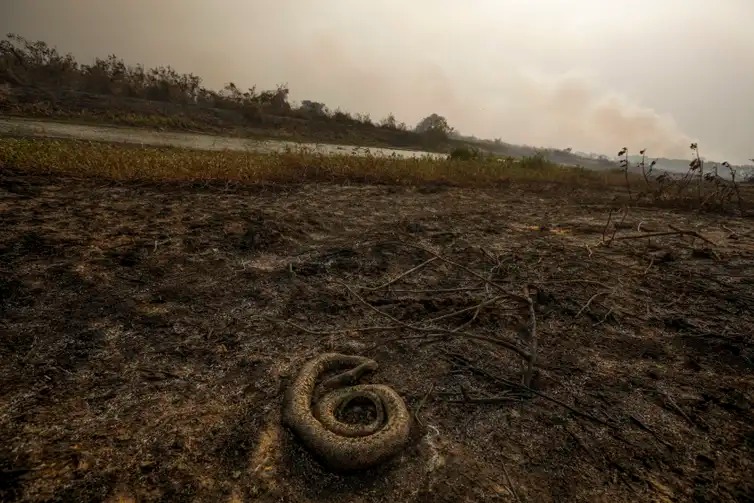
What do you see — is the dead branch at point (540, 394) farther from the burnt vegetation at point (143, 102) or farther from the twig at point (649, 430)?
the burnt vegetation at point (143, 102)

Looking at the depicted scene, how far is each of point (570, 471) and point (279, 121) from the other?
28572 mm

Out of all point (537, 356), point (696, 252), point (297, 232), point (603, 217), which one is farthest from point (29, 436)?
point (603, 217)

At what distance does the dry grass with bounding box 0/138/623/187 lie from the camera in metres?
6.66

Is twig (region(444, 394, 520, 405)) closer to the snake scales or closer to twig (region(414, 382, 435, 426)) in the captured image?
twig (region(414, 382, 435, 426))

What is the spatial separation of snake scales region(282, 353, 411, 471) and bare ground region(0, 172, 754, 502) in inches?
2.9

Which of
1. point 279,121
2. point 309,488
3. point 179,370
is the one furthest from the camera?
point 279,121

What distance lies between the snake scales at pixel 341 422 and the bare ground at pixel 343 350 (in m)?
0.07

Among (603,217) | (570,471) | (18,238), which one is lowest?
(18,238)

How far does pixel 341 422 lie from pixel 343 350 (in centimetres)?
66

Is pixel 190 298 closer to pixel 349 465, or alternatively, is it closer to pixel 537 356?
pixel 349 465

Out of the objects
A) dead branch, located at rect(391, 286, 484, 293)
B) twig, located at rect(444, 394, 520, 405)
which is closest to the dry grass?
dead branch, located at rect(391, 286, 484, 293)

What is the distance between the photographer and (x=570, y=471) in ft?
5.83

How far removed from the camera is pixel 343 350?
2.67 metres

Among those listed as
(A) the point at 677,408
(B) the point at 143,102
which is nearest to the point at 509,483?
(A) the point at 677,408
